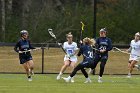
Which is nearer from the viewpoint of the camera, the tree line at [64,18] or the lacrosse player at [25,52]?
the lacrosse player at [25,52]

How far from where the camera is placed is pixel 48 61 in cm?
3080

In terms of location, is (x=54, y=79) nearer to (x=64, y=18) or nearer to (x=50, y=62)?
(x=50, y=62)

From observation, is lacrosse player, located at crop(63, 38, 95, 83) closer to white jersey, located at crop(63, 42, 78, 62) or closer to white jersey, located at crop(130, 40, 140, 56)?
white jersey, located at crop(63, 42, 78, 62)

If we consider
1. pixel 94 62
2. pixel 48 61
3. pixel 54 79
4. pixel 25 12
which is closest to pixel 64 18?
pixel 25 12

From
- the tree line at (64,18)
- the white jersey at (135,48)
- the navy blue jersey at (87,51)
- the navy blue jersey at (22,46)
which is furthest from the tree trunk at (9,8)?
the navy blue jersey at (87,51)

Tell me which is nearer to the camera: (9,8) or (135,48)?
(135,48)

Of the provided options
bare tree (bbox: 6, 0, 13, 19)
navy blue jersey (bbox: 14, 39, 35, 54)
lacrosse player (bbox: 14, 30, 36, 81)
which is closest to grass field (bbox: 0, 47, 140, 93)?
lacrosse player (bbox: 14, 30, 36, 81)

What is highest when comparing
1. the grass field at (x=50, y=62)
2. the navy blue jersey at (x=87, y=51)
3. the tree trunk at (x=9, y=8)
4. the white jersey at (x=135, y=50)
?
the tree trunk at (x=9, y=8)

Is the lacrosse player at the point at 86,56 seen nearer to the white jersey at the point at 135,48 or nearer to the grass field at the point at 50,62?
the white jersey at the point at 135,48

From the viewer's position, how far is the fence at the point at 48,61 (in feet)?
95.5

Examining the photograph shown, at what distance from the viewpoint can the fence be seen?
2910cm

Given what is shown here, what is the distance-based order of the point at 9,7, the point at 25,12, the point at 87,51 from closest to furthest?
the point at 87,51, the point at 25,12, the point at 9,7

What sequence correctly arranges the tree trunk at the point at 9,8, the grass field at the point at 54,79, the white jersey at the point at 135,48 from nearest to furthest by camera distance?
the grass field at the point at 54,79 → the white jersey at the point at 135,48 → the tree trunk at the point at 9,8

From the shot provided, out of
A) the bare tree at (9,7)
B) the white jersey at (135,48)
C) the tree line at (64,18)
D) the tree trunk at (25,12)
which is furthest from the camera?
the bare tree at (9,7)
